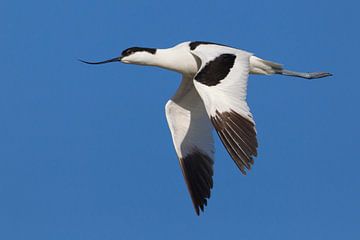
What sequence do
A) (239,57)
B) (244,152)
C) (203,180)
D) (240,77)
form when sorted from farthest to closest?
(203,180) → (239,57) → (240,77) → (244,152)

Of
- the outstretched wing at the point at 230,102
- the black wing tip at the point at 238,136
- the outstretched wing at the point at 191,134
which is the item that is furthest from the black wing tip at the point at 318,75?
the black wing tip at the point at 238,136

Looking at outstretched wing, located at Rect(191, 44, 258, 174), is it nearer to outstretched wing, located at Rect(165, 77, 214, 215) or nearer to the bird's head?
the bird's head

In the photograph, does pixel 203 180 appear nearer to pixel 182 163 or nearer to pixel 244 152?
pixel 182 163

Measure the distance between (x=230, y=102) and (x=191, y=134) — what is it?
326cm

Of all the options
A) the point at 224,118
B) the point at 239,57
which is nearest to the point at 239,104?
the point at 224,118

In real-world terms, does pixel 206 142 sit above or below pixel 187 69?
below

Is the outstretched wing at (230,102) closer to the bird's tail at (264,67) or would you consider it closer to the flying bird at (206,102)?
the flying bird at (206,102)

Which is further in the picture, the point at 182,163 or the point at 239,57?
the point at 182,163

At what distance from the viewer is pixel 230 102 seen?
41.8 feet

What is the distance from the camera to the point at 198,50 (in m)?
14.7

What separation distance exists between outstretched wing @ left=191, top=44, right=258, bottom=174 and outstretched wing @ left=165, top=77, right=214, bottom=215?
5.86 feet

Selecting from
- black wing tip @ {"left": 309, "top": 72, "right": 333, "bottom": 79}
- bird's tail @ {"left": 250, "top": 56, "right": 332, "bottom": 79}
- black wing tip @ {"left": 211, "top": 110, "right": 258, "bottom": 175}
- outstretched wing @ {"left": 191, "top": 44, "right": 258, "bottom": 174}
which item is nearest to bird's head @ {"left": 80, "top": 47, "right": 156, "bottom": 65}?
outstretched wing @ {"left": 191, "top": 44, "right": 258, "bottom": 174}

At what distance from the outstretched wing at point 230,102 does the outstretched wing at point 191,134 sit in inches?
70.4

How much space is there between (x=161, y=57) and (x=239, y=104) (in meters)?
2.70
